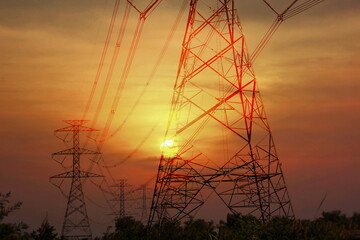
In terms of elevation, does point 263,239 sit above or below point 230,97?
below

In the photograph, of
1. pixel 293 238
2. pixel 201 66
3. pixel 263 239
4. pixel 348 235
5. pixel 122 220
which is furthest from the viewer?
pixel 122 220

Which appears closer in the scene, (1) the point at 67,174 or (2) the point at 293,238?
(2) the point at 293,238

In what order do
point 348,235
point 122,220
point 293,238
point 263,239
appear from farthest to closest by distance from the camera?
point 122,220
point 263,239
point 293,238
point 348,235

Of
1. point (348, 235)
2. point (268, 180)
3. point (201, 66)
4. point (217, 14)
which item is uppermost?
point (217, 14)

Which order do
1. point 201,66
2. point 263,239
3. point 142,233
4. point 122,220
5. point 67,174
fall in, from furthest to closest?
point 122,220
point 67,174
point 142,233
point 201,66
point 263,239

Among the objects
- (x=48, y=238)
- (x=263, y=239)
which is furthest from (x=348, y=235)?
(x=48, y=238)

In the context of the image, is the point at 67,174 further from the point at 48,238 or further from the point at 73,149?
the point at 48,238

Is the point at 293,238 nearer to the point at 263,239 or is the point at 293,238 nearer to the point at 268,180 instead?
the point at 263,239

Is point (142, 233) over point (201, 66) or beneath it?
beneath

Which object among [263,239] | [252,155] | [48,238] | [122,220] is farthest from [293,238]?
[122,220]
